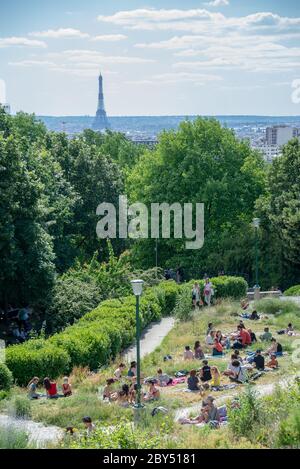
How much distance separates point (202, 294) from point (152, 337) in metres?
4.86

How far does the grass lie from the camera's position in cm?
1399

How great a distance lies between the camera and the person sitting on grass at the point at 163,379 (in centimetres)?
2017

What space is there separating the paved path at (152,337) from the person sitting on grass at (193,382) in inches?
191

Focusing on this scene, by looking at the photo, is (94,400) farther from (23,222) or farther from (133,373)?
(23,222)

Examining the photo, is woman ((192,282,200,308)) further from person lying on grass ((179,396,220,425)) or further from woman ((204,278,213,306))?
person lying on grass ((179,396,220,425))

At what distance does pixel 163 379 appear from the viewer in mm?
20250

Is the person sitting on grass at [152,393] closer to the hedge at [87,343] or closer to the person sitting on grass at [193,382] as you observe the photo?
the person sitting on grass at [193,382]

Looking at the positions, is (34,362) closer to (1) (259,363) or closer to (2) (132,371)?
(2) (132,371)

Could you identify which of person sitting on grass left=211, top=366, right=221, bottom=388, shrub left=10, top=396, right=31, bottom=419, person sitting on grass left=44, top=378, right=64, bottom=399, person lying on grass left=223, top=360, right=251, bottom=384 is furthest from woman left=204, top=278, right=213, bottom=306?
shrub left=10, top=396, right=31, bottom=419

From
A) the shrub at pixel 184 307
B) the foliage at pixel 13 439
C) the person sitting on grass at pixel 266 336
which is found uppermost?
the foliage at pixel 13 439

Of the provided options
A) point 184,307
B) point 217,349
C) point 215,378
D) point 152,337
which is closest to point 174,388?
point 215,378

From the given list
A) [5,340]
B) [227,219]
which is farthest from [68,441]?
[227,219]

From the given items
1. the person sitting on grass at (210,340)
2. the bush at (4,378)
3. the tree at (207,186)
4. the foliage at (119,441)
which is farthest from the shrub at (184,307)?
the foliage at (119,441)

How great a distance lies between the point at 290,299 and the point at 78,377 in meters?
12.5
